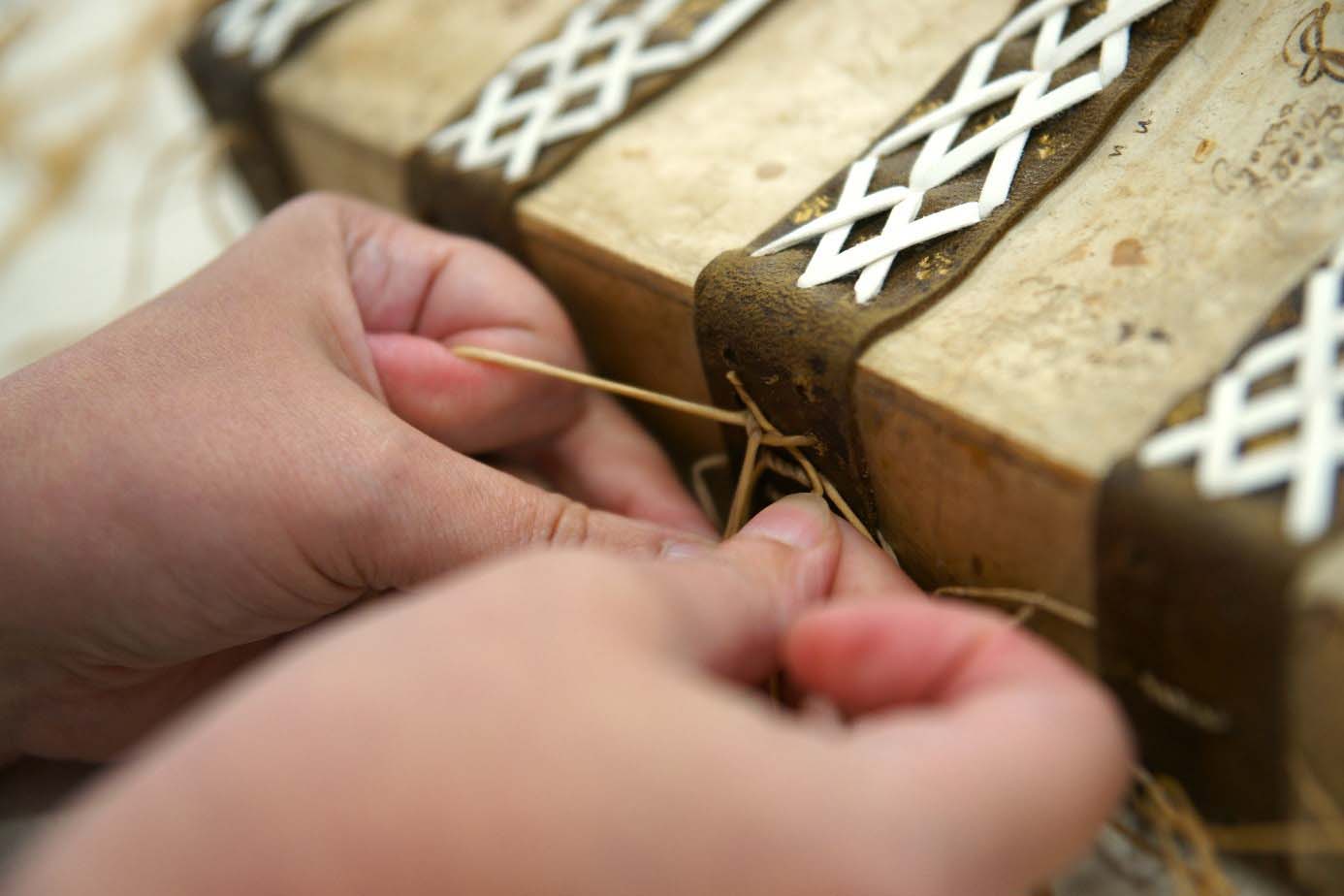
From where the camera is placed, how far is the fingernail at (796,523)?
741mm

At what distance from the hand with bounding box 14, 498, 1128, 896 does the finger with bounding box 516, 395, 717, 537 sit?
14.4 inches

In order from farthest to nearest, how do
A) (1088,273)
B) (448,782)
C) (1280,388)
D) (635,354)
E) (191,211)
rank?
(191,211), (635,354), (1088,273), (1280,388), (448,782)

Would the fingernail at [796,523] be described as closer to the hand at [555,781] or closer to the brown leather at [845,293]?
the brown leather at [845,293]

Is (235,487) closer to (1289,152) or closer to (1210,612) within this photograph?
(1210,612)

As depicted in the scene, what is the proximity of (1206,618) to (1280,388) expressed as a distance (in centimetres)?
12

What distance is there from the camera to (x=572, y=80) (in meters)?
1.06

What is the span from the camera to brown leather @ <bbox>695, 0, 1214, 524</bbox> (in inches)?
28.6

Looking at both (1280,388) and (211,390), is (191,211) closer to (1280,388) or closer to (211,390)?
(211,390)

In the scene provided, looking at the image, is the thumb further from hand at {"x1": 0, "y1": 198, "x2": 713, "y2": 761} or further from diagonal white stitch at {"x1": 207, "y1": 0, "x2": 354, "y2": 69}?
diagonal white stitch at {"x1": 207, "y1": 0, "x2": 354, "y2": 69}

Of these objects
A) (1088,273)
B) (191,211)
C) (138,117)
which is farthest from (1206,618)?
(138,117)

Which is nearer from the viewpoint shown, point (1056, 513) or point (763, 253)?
point (1056, 513)

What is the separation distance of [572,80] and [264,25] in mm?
437

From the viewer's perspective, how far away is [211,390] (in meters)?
0.77

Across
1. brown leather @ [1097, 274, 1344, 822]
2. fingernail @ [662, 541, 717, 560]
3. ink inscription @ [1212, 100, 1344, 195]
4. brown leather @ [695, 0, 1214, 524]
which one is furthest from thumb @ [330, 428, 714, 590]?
ink inscription @ [1212, 100, 1344, 195]
